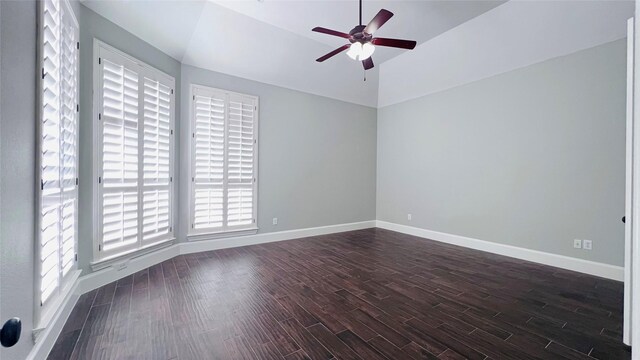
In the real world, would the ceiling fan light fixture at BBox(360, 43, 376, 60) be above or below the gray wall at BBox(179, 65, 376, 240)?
above

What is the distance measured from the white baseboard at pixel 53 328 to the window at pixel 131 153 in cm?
55

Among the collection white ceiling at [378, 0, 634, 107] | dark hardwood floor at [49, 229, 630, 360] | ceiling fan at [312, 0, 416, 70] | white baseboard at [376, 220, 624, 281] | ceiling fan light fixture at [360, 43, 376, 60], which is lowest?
dark hardwood floor at [49, 229, 630, 360]

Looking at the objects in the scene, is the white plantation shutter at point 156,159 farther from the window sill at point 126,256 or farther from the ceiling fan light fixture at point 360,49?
the ceiling fan light fixture at point 360,49

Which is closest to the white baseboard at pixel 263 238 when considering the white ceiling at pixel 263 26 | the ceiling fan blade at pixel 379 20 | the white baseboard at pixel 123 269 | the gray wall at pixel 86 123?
the white baseboard at pixel 123 269

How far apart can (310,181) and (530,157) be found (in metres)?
3.72

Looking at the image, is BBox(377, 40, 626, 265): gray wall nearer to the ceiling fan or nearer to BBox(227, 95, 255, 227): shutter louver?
the ceiling fan

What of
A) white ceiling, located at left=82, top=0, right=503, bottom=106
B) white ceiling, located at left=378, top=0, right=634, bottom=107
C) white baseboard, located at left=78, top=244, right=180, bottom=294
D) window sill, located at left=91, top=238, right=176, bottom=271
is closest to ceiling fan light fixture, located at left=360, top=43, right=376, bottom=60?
white ceiling, located at left=82, top=0, right=503, bottom=106

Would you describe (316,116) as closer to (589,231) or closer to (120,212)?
(120,212)

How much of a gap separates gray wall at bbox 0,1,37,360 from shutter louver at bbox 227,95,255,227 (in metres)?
2.74

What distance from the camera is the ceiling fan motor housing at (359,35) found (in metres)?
2.52

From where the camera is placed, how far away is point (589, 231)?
3297mm

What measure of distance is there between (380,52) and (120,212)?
15.5ft

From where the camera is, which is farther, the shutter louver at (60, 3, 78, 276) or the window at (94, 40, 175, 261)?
the window at (94, 40, 175, 261)

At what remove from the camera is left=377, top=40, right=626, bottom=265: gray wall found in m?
3.17
